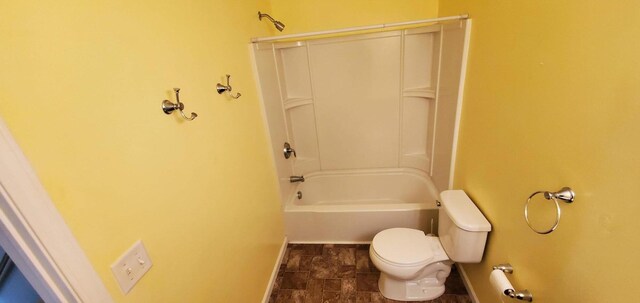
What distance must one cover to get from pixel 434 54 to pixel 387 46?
0.39 metres

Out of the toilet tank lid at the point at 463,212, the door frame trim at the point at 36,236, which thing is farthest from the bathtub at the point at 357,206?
the door frame trim at the point at 36,236

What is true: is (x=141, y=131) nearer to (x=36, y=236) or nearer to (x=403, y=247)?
(x=36, y=236)

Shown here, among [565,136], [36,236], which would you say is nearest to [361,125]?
[565,136]

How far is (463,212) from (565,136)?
2.27ft

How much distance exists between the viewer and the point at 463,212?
1.37 metres

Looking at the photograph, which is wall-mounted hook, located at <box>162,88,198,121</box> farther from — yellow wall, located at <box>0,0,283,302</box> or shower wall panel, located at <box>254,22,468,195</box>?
shower wall panel, located at <box>254,22,468,195</box>

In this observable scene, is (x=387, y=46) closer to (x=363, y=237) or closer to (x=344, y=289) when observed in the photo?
(x=363, y=237)

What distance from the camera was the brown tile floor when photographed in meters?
1.70

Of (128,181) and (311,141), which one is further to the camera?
(311,141)

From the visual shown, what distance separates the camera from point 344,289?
1763mm

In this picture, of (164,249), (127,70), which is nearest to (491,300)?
(164,249)

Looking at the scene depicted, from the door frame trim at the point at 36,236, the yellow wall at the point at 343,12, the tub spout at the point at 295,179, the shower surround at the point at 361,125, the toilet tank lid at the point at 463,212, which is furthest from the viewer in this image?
the tub spout at the point at 295,179

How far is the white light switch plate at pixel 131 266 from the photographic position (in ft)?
2.35

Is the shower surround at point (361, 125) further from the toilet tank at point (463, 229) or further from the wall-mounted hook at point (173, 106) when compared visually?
the wall-mounted hook at point (173, 106)
